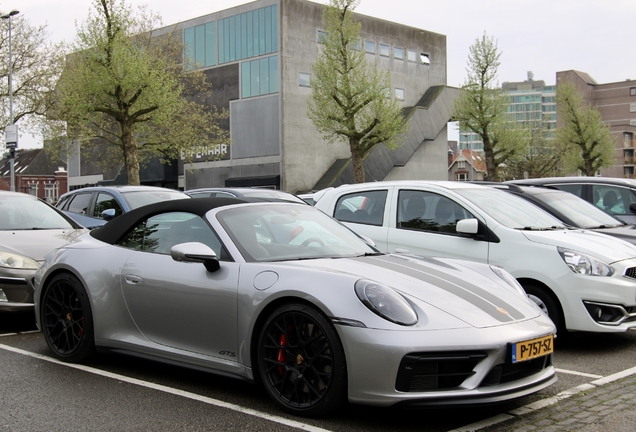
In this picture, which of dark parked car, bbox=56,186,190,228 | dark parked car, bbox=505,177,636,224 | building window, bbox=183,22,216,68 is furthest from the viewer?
building window, bbox=183,22,216,68

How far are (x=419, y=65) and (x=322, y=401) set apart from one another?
5728 cm

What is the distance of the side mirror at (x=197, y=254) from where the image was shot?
4.52 meters

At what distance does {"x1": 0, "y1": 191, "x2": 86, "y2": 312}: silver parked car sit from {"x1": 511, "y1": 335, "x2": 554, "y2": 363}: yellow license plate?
4943 mm

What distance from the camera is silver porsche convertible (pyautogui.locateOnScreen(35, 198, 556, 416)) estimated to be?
12.5 ft

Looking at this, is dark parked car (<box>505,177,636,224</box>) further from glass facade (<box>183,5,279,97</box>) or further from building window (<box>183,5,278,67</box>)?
building window (<box>183,5,278,67</box>)

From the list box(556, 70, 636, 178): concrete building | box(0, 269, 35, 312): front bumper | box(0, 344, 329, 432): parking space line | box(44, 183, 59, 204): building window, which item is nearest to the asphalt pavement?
box(0, 344, 329, 432): parking space line

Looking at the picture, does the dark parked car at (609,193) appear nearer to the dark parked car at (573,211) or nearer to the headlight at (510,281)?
the dark parked car at (573,211)

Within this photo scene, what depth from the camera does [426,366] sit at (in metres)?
3.77

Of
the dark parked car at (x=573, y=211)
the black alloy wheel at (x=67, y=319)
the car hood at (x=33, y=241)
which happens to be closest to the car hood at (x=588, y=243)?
the dark parked car at (x=573, y=211)

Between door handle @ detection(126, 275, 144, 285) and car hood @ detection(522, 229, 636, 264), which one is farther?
car hood @ detection(522, 229, 636, 264)

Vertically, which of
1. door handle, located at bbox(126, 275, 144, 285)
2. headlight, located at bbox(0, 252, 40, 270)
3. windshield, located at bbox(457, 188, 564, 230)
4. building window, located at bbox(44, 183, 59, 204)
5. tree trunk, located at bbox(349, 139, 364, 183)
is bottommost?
headlight, located at bbox(0, 252, 40, 270)

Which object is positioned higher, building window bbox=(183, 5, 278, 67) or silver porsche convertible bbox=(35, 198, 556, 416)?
building window bbox=(183, 5, 278, 67)

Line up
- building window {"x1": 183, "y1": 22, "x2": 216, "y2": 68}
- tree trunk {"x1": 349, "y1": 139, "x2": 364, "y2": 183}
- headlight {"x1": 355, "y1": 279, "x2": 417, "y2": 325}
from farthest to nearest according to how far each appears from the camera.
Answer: building window {"x1": 183, "y1": 22, "x2": 216, "y2": 68} → tree trunk {"x1": 349, "y1": 139, "x2": 364, "y2": 183} → headlight {"x1": 355, "y1": 279, "x2": 417, "y2": 325}

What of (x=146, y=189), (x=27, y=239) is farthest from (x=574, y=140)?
(x=27, y=239)
